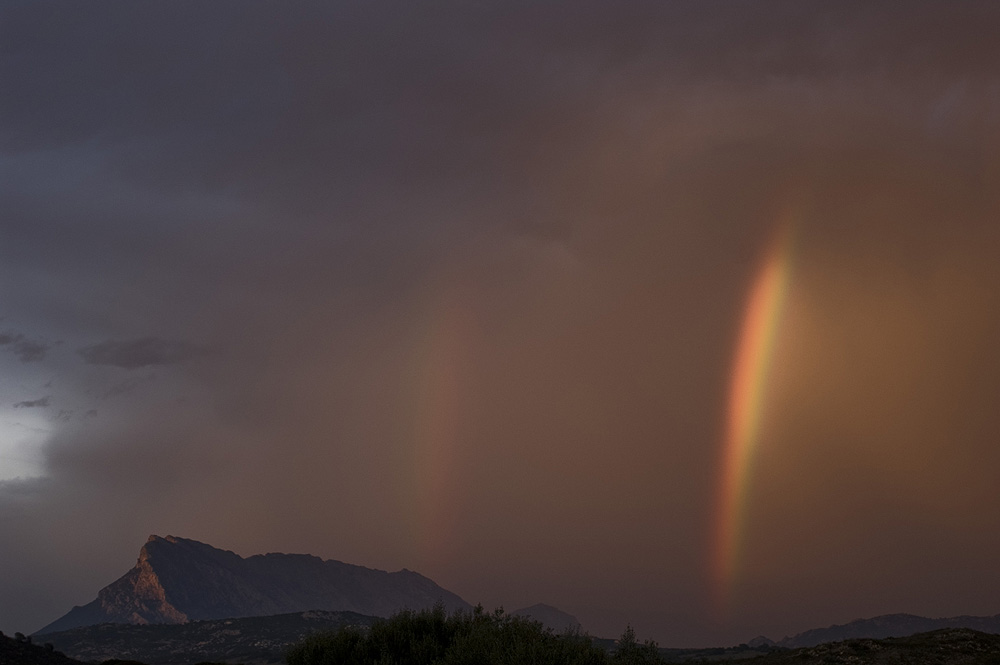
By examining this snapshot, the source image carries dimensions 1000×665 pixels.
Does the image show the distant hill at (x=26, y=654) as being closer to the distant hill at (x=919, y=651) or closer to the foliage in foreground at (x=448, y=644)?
the foliage in foreground at (x=448, y=644)

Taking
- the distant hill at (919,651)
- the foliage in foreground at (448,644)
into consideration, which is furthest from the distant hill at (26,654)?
the distant hill at (919,651)

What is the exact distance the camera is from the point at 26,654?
111 meters

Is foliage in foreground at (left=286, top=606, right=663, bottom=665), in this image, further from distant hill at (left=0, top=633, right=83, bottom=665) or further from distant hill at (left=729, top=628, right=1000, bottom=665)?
distant hill at (left=0, top=633, right=83, bottom=665)

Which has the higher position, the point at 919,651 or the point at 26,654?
the point at 919,651

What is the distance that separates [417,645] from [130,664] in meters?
55.0

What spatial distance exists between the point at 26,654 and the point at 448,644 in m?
89.4

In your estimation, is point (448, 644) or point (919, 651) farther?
point (919, 651)

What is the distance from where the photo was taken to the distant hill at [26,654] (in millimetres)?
105438

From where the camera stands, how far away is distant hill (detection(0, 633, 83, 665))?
105 meters

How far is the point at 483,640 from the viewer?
47031 mm

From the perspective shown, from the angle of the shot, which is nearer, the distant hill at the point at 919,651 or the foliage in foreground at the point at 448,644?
the foliage in foreground at the point at 448,644

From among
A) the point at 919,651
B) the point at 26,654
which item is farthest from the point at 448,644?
the point at 26,654

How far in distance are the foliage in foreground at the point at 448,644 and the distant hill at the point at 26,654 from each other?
73293 mm

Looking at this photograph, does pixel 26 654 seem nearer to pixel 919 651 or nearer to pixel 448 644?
pixel 448 644
